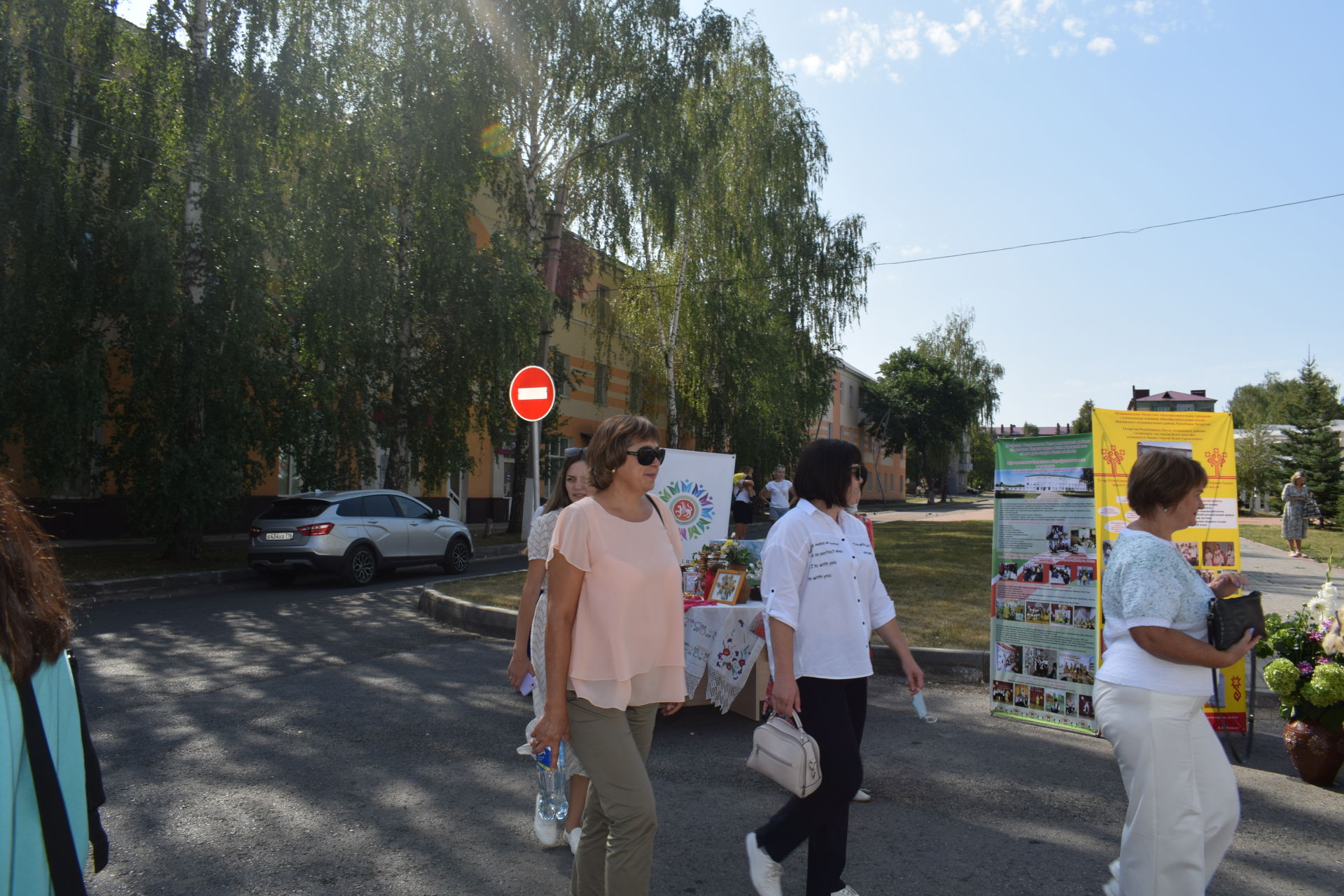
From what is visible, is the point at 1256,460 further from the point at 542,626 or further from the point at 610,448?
the point at 610,448

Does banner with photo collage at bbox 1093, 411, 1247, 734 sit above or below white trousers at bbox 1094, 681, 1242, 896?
above

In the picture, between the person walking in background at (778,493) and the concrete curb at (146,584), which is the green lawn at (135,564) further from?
the person walking in background at (778,493)

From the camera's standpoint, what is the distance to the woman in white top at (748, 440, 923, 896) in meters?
3.23

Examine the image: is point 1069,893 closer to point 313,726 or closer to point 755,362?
point 313,726

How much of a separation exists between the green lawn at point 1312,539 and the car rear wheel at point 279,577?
17.3 metres

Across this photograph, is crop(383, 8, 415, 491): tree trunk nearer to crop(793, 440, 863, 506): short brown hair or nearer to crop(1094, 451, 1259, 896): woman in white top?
crop(793, 440, 863, 506): short brown hair

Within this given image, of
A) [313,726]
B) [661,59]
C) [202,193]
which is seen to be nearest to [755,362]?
[661,59]

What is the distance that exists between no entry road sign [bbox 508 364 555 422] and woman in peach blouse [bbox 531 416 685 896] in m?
8.62

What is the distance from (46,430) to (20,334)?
147 centimetres

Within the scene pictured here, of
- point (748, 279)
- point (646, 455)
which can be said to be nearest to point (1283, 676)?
point (646, 455)

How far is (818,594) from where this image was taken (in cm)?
337

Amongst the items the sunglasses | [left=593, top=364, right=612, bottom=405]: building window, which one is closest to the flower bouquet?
the sunglasses

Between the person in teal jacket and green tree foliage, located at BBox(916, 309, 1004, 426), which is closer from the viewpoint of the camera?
the person in teal jacket

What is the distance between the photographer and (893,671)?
7.77 metres
